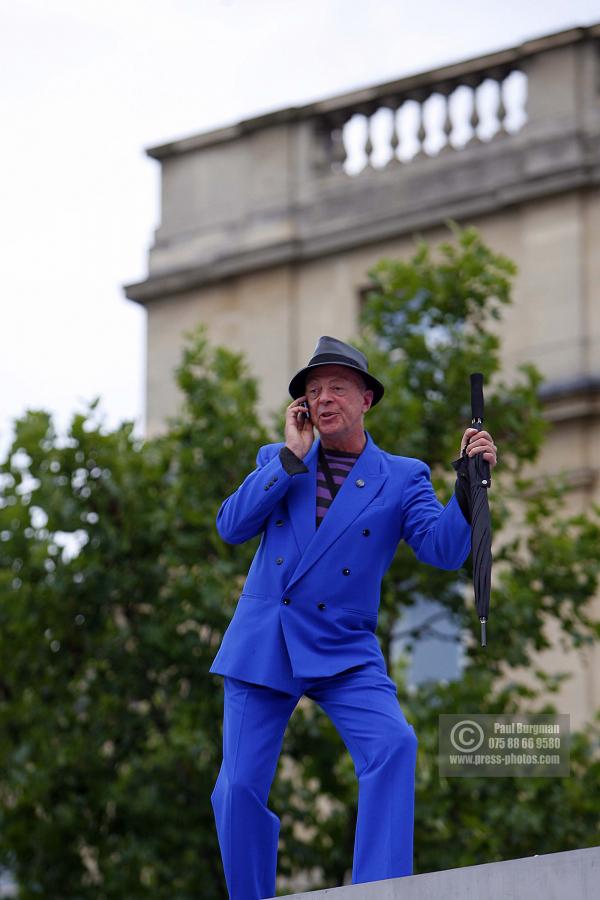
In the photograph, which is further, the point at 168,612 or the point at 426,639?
the point at 426,639

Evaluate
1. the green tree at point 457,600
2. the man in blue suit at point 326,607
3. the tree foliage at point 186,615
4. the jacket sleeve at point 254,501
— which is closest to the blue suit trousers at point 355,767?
the man in blue suit at point 326,607

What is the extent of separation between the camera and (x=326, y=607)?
274 inches

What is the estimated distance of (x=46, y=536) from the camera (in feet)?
49.5

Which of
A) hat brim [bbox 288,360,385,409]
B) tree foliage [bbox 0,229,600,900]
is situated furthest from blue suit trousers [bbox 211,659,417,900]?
tree foliage [bbox 0,229,600,900]

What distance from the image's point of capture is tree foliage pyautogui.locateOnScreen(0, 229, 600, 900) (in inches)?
559

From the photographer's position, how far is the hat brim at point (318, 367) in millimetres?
7090

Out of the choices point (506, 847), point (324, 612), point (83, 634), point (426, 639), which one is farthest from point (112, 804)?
point (324, 612)

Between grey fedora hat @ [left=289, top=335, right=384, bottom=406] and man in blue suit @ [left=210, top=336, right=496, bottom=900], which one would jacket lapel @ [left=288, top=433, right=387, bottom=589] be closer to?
man in blue suit @ [left=210, top=336, right=496, bottom=900]

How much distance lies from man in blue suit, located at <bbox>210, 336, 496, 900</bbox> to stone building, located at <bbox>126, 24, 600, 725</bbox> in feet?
38.0

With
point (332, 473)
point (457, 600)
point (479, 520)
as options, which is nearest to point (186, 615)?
point (457, 600)

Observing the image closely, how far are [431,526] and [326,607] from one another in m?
0.49

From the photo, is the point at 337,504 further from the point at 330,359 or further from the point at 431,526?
the point at 330,359

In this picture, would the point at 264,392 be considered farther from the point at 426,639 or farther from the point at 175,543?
the point at 175,543

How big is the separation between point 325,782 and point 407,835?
24.9ft
